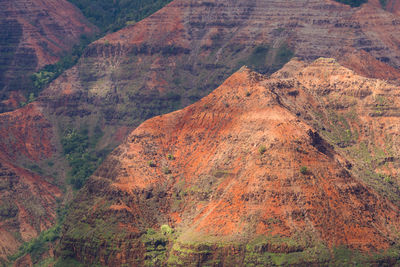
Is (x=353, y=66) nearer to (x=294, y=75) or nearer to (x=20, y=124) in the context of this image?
(x=294, y=75)

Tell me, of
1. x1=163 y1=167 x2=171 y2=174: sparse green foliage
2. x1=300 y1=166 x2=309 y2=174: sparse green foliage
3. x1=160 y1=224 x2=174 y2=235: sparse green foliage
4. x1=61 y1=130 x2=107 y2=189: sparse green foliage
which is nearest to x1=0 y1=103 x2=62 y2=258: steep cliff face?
x1=61 y1=130 x2=107 y2=189: sparse green foliage

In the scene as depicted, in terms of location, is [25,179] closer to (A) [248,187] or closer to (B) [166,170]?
(B) [166,170]

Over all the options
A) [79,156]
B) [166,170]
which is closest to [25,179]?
[79,156]

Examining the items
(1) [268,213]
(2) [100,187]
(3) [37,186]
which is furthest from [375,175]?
(3) [37,186]

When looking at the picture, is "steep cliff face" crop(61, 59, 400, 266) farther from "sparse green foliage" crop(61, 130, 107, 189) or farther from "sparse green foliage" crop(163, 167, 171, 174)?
"sparse green foliage" crop(61, 130, 107, 189)

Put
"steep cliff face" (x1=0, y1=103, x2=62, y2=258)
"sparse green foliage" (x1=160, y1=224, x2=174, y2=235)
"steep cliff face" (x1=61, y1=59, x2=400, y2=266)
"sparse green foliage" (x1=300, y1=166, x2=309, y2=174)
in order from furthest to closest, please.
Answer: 1. "steep cliff face" (x1=0, y1=103, x2=62, y2=258)
2. "sparse green foliage" (x1=160, y1=224, x2=174, y2=235)
3. "sparse green foliage" (x1=300, y1=166, x2=309, y2=174)
4. "steep cliff face" (x1=61, y1=59, x2=400, y2=266)

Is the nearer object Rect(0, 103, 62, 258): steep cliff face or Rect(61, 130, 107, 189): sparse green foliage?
Rect(0, 103, 62, 258): steep cliff face

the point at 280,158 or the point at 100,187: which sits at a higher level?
the point at 280,158

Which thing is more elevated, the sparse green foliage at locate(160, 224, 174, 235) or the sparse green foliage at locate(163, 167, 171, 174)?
the sparse green foliage at locate(163, 167, 171, 174)

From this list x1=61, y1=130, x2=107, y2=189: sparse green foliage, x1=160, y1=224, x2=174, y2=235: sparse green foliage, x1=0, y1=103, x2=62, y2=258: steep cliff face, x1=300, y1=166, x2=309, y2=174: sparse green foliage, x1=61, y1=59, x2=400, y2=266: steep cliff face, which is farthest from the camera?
x1=61, y1=130, x2=107, y2=189: sparse green foliage
